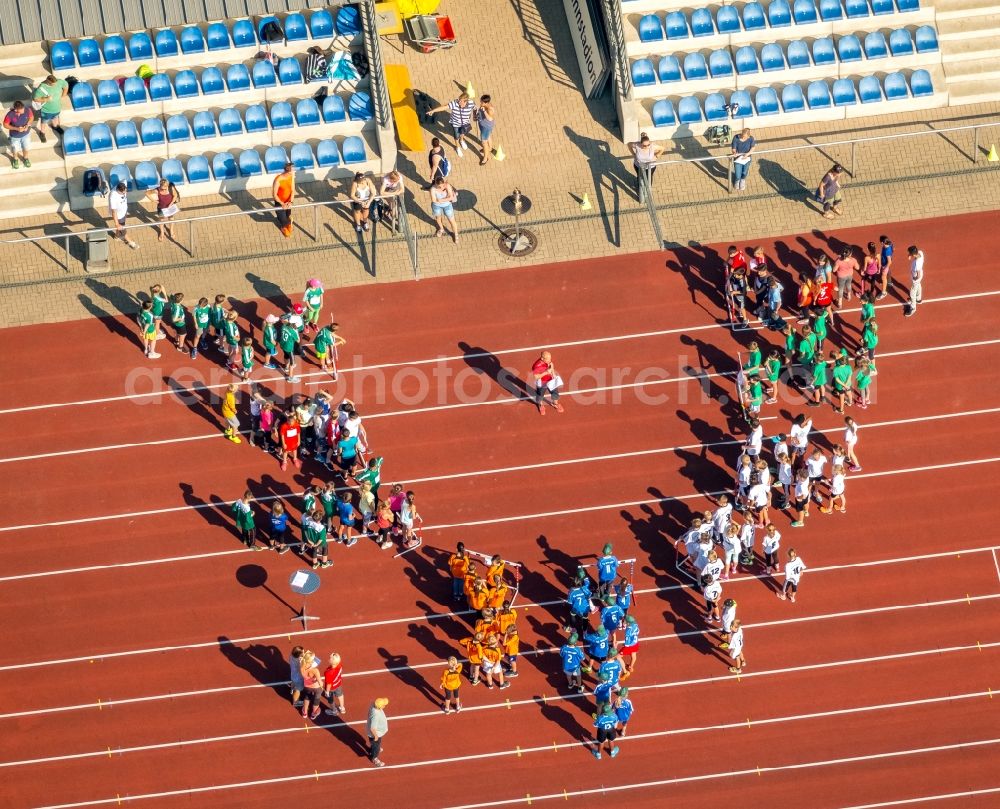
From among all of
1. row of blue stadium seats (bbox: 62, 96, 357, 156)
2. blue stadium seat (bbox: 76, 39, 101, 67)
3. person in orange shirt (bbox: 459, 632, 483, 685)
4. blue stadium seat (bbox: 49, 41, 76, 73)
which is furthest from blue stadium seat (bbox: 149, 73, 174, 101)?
person in orange shirt (bbox: 459, 632, 483, 685)

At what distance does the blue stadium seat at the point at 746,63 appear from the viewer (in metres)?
33.3

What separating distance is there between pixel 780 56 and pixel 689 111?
2249mm

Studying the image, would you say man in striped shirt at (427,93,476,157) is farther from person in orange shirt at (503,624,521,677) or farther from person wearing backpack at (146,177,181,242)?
person in orange shirt at (503,624,521,677)

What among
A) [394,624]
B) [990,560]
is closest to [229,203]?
[394,624]

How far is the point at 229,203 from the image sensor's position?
3231 centimetres

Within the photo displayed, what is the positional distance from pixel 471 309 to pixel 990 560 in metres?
10.2

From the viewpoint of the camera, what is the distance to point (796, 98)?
108 ft

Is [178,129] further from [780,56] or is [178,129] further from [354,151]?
[780,56]

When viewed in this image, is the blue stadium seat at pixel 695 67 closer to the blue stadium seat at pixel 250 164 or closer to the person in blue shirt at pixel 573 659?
the blue stadium seat at pixel 250 164

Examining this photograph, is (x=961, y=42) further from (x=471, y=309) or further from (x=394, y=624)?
(x=394, y=624)

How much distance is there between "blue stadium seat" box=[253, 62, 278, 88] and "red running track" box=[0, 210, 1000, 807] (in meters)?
4.73

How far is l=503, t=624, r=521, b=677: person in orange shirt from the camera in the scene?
27.5 metres

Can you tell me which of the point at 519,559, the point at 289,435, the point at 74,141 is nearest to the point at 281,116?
the point at 74,141

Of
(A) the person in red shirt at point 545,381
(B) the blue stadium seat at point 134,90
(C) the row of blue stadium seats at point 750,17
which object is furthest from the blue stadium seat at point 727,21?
(B) the blue stadium seat at point 134,90
